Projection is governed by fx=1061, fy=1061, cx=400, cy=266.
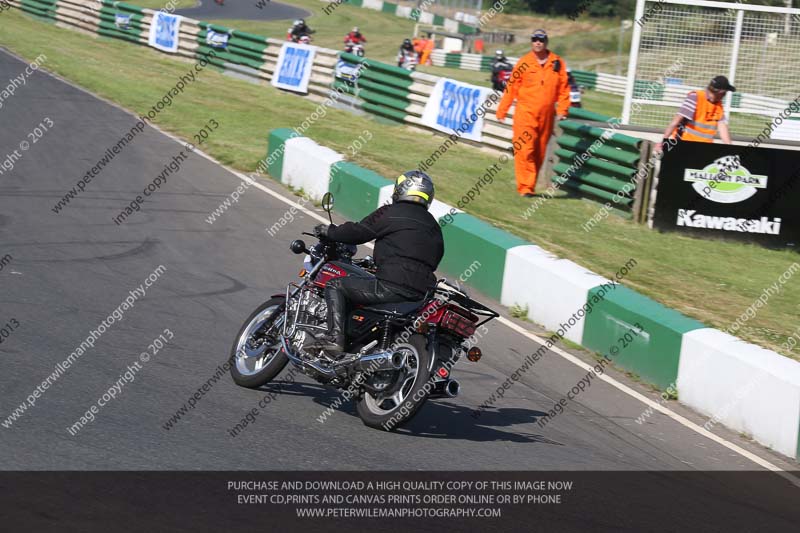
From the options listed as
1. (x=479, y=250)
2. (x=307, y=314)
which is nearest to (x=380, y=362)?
(x=307, y=314)

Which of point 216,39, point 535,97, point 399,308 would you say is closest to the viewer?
point 399,308

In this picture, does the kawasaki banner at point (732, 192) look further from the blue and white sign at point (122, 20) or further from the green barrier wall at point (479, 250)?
the blue and white sign at point (122, 20)

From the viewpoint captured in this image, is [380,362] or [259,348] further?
[259,348]

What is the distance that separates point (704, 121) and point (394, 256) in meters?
8.88

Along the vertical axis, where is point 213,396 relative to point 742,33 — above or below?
below

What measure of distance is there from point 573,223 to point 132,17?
27805mm

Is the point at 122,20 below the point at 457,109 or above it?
above

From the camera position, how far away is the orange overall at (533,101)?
15.4 meters

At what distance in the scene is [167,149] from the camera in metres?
18.4

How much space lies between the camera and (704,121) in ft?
48.8

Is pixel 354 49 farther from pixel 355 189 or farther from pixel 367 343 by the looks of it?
pixel 367 343

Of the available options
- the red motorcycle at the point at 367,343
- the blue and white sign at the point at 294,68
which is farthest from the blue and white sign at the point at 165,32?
the red motorcycle at the point at 367,343

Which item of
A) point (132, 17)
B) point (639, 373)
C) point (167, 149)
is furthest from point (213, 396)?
point (132, 17)
